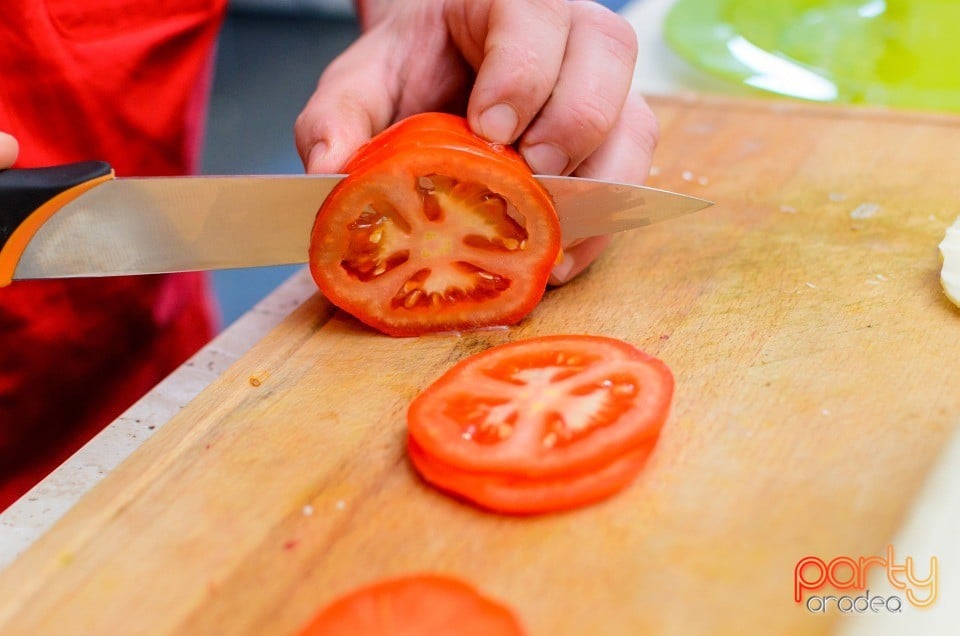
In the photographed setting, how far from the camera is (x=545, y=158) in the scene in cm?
151

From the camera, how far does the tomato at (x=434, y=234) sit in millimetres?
1347

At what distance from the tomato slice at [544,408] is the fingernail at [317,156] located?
46cm

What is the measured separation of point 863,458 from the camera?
1.17 m

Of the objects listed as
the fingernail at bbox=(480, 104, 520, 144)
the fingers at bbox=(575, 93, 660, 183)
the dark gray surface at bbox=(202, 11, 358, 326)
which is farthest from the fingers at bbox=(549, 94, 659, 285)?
the dark gray surface at bbox=(202, 11, 358, 326)

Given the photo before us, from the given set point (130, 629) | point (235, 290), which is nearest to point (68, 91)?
point (130, 629)

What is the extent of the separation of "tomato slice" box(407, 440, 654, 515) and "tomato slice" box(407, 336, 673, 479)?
11mm

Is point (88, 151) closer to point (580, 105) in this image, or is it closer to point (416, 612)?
point (580, 105)

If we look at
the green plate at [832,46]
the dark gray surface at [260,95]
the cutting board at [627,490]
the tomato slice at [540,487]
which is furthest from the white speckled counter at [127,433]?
the dark gray surface at [260,95]

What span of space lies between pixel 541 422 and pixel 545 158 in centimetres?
55

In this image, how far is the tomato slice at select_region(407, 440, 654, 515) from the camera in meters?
1.09

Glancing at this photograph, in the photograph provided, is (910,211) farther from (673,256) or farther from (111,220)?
(111,220)

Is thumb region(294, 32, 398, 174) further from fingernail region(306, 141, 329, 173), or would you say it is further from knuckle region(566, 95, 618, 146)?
knuckle region(566, 95, 618, 146)

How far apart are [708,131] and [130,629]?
5.58 feet

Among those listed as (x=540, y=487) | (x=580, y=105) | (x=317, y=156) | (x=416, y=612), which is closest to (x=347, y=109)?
(x=317, y=156)
